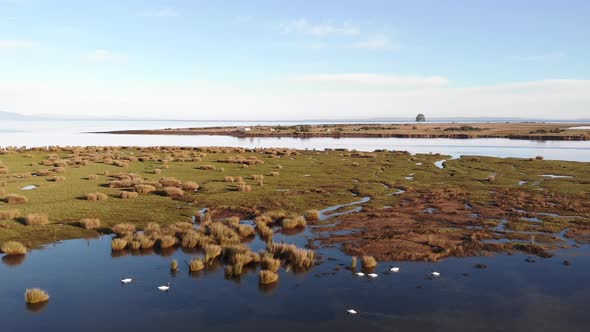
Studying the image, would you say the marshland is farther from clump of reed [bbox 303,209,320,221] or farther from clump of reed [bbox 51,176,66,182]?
clump of reed [bbox 303,209,320,221]

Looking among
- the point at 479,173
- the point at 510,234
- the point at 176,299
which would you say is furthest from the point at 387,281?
the point at 479,173

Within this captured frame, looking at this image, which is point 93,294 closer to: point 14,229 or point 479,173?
point 14,229

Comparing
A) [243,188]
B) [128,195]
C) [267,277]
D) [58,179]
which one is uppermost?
[58,179]

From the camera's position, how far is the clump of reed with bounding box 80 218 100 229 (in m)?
21.6

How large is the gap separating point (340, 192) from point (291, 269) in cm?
1718

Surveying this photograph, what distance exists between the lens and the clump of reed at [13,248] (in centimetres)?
1750

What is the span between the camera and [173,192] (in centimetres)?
3098

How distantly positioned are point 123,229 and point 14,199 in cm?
1067

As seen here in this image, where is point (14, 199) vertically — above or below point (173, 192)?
above

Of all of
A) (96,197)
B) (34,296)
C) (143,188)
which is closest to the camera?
(34,296)

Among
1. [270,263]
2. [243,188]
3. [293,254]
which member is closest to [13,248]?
[270,263]

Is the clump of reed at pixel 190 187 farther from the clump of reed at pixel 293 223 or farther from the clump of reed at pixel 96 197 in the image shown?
the clump of reed at pixel 293 223

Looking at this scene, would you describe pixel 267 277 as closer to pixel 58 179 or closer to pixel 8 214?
pixel 8 214

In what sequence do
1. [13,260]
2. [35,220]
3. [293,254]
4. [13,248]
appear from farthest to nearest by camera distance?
[35,220]
[293,254]
[13,248]
[13,260]
